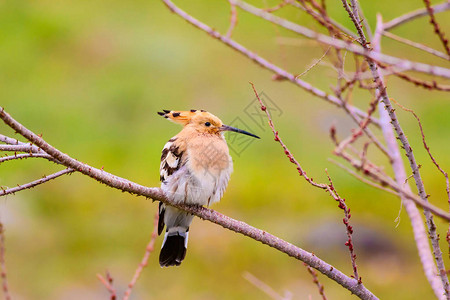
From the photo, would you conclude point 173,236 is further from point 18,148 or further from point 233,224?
point 18,148

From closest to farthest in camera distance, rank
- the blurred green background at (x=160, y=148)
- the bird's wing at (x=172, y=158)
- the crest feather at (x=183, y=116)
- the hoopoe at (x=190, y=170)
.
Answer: the hoopoe at (x=190, y=170)
the bird's wing at (x=172, y=158)
the crest feather at (x=183, y=116)
the blurred green background at (x=160, y=148)

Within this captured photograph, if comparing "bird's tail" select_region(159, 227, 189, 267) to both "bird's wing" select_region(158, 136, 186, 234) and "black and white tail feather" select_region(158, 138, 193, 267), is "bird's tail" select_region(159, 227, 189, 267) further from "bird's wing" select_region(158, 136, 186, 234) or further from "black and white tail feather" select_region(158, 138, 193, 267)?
"bird's wing" select_region(158, 136, 186, 234)

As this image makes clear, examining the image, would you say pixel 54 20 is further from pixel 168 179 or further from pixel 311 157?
pixel 168 179

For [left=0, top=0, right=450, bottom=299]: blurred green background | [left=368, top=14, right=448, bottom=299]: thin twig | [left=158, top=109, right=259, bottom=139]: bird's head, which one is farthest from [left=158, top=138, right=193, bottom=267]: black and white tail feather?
[left=0, top=0, right=450, bottom=299]: blurred green background

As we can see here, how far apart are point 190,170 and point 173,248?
708 millimetres

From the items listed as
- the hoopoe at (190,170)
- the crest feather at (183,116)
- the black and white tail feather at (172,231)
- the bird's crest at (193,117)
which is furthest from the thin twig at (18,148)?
the crest feather at (183,116)

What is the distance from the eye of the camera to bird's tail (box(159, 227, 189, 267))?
173 inches

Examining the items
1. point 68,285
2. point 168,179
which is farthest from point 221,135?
point 68,285

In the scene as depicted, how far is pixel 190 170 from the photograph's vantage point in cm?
394

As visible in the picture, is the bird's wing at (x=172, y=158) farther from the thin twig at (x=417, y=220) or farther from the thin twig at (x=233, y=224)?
the thin twig at (x=417, y=220)

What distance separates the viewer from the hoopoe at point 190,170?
151 inches

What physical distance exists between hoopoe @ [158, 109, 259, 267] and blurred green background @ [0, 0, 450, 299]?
1139 mm

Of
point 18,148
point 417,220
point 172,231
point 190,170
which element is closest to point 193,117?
point 190,170

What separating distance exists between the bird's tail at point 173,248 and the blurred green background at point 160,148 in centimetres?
165
